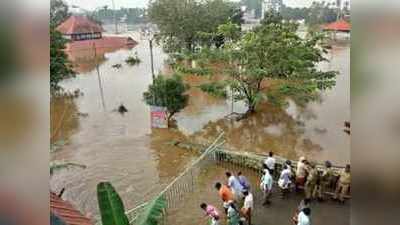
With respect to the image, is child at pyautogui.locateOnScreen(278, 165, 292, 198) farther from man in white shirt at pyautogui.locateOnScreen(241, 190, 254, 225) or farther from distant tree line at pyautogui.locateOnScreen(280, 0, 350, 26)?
distant tree line at pyautogui.locateOnScreen(280, 0, 350, 26)

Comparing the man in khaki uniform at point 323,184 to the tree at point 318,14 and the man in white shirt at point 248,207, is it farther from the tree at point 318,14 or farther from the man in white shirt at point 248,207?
the tree at point 318,14

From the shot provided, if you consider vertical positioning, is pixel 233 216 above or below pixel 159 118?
below

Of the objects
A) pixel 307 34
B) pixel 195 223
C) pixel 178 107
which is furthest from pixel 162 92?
pixel 195 223

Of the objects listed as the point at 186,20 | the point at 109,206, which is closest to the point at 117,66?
the point at 186,20

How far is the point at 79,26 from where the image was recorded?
6516 millimetres

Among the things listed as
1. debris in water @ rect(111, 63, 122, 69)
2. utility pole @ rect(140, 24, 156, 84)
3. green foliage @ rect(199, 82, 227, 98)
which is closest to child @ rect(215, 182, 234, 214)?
green foliage @ rect(199, 82, 227, 98)

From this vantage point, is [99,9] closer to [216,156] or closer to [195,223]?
[216,156]

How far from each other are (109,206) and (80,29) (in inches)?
191

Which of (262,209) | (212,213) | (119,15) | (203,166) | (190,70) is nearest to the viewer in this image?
(212,213)

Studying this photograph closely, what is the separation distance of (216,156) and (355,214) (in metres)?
4.27

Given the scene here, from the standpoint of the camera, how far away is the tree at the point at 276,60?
5.54 metres

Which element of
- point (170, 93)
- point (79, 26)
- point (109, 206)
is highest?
point (79, 26)

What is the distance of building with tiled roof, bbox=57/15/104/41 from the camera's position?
6.38m

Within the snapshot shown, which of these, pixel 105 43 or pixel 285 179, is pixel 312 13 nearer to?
pixel 285 179
